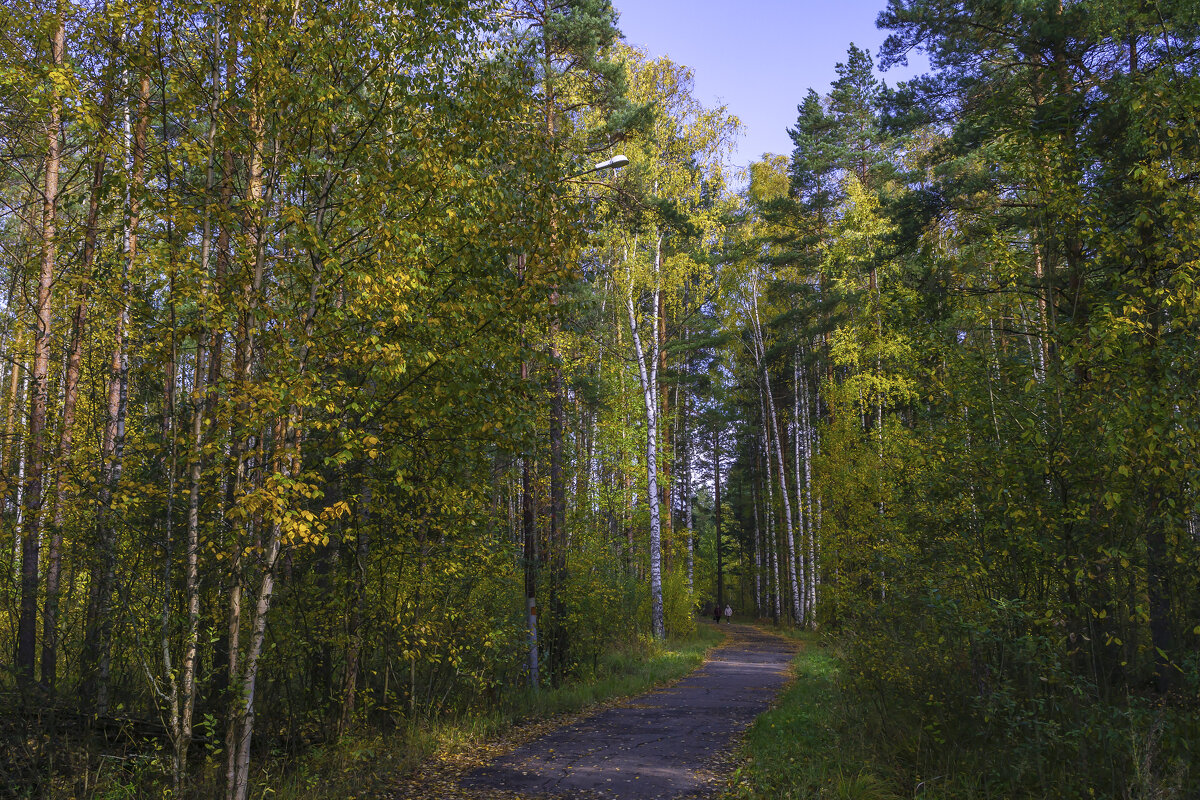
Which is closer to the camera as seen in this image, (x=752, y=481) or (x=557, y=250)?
(x=557, y=250)

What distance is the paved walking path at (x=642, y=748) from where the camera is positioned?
23.4 feet

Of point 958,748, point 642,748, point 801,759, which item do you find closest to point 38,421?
point 642,748

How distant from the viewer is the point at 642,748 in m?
8.62

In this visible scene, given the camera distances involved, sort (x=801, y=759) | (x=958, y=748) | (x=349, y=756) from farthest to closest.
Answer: (x=349, y=756)
(x=801, y=759)
(x=958, y=748)

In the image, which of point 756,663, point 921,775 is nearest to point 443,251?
Result: point 921,775

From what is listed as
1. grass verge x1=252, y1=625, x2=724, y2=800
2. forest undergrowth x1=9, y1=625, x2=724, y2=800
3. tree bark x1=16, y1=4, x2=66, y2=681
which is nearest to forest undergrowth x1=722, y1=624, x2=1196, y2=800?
grass verge x1=252, y1=625, x2=724, y2=800

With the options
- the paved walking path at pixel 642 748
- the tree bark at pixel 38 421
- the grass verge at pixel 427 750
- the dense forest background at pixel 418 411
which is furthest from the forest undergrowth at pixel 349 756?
the tree bark at pixel 38 421

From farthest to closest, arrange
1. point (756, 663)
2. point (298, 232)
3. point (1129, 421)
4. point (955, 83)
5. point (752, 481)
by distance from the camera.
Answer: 1. point (752, 481)
2. point (756, 663)
3. point (955, 83)
4. point (298, 232)
5. point (1129, 421)

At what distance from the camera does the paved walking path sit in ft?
23.4

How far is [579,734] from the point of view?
31.3ft

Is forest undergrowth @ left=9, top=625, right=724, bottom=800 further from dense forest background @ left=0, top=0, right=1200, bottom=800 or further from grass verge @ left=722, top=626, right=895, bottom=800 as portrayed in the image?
grass verge @ left=722, top=626, right=895, bottom=800

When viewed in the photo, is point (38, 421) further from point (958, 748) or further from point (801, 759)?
point (958, 748)

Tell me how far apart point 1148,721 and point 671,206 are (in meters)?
11.5

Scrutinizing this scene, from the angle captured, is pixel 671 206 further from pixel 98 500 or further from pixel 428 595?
pixel 98 500
